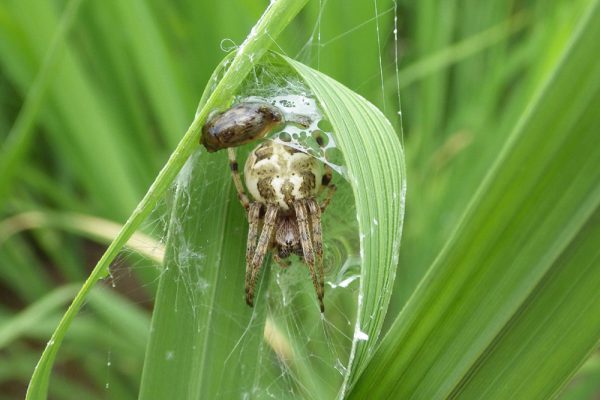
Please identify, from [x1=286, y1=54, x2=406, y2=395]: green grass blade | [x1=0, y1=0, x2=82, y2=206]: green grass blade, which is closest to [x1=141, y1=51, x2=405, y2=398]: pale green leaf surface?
[x1=286, y1=54, x2=406, y2=395]: green grass blade

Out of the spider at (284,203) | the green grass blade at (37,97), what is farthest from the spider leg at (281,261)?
the green grass blade at (37,97)

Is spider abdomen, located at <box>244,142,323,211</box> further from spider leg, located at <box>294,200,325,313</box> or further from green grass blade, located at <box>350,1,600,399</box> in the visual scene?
green grass blade, located at <box>350,1,600,399</box>

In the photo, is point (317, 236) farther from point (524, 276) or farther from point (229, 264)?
point (524, 276)

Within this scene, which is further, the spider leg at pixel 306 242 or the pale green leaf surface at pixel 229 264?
the spider leg at pixel 306 242

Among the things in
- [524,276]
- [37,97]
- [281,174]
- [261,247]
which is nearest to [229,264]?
[261,247]

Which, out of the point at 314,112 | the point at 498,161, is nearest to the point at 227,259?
the point at 314,112

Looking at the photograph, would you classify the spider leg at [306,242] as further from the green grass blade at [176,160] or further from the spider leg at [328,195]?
the green grass blade at [176,160]
